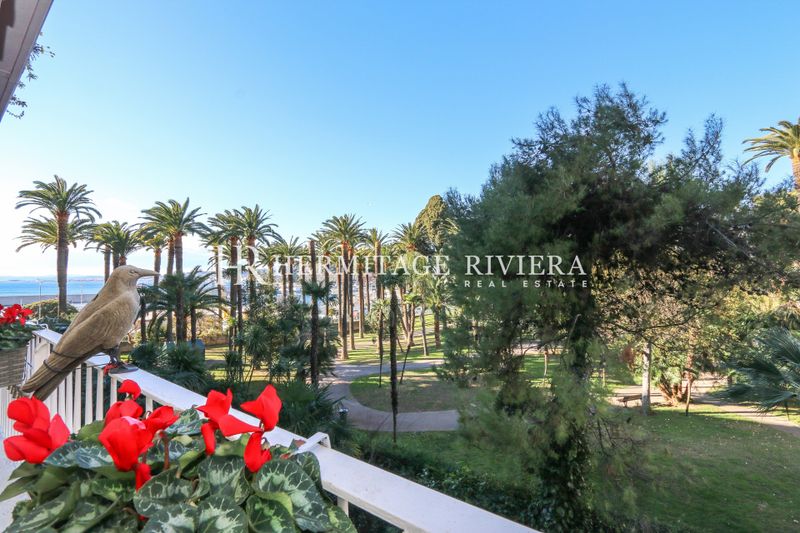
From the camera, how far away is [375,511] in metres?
0.57

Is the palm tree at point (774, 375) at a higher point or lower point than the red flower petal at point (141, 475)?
lower

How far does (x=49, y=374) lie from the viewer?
1.19 metres

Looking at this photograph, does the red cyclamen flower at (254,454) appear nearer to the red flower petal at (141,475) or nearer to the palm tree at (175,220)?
the red flower petal at (141,475)

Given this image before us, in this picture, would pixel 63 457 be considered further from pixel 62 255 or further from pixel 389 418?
pixel 62 255

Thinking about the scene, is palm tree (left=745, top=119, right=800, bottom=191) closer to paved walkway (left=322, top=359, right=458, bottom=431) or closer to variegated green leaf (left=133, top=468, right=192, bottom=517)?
paved walkway (left=322, top=359, right=458, bottom=431)

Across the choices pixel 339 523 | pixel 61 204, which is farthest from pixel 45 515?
pixel 61 204

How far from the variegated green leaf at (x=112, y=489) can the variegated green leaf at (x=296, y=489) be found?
0.15 m

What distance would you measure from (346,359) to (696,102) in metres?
18.7

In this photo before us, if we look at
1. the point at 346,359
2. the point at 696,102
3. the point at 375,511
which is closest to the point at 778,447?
the point at 696,102

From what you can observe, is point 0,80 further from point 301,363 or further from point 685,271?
point 301,363

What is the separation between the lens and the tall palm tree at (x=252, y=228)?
58.9 feet

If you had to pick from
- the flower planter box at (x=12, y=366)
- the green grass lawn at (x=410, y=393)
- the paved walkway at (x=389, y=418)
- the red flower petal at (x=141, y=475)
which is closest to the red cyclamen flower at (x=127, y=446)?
the red flower petal at (x=141, y=475)

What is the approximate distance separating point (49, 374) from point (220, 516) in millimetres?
1240

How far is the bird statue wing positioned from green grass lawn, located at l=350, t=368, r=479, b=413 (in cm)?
1051
